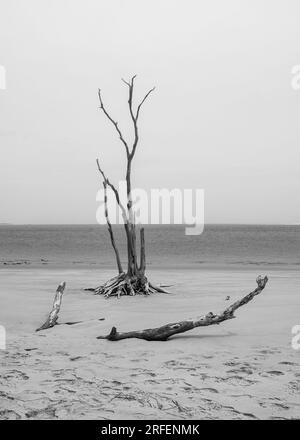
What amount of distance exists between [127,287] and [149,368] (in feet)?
19.5

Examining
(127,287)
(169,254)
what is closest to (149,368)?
(127,287)

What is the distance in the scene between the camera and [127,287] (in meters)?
10.5

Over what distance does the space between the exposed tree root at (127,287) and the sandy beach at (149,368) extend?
6.81ft

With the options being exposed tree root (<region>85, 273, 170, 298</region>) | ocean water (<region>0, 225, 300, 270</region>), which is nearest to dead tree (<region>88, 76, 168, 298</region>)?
exposed tree root (<region>85, 273, 170, 298</region>)

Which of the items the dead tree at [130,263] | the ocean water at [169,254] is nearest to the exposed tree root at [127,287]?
the dead tree at [130,263]

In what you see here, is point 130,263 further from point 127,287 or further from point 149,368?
point 149,368

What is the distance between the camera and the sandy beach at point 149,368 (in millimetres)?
3574

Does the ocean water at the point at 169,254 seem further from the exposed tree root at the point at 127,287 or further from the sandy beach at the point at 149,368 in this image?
the sandy beach at the point at 149,368

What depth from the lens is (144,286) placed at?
10.6 meters

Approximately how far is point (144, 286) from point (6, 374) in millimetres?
6360

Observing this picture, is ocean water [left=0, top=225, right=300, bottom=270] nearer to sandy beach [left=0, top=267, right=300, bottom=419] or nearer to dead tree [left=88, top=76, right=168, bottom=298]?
dead tree [left=88, top=76, right=168, bottom=298]

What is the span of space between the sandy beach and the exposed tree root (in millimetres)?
2076
